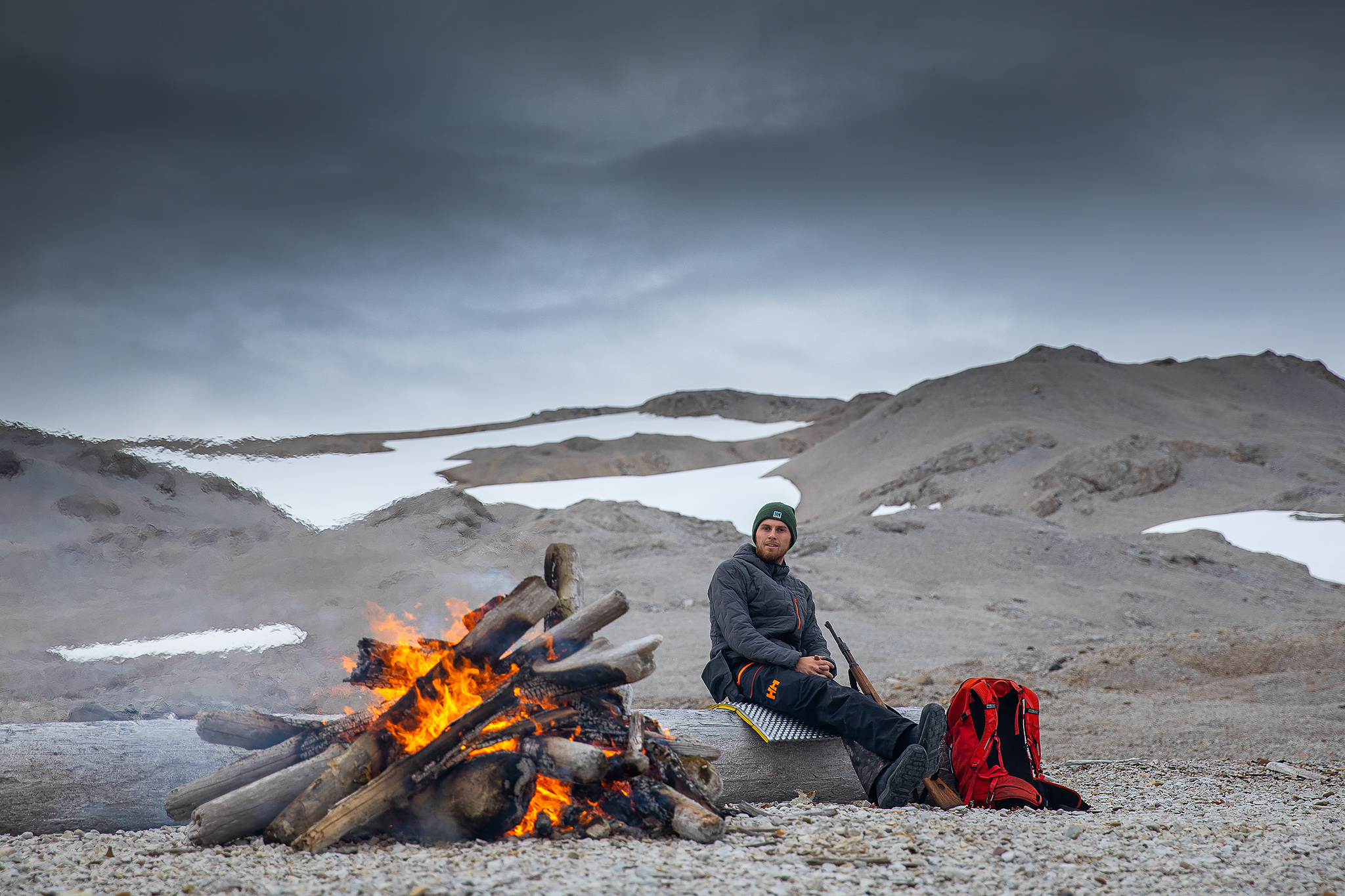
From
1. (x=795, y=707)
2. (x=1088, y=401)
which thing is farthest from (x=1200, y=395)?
(x=795, y=707)

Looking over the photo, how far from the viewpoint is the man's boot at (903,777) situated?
4.20 metres

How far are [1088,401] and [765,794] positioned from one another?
38411 millimetres

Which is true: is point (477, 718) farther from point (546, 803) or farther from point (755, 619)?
point (755, 619)

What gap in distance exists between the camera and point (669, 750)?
3848mm

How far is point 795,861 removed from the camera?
3.15m

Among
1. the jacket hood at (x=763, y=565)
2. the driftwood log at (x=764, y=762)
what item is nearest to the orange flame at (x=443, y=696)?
the driftwood log at (x=764, y=762)

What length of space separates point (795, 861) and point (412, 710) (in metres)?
1.70

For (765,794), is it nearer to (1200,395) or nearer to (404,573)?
(404,573)

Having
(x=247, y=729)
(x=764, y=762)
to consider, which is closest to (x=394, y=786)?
(x=247, y=729)

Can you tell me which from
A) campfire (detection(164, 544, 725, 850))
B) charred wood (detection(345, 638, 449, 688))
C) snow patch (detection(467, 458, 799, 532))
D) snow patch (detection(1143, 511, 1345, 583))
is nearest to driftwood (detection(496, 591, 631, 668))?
campfire (detection(164, 544, 725, 850))

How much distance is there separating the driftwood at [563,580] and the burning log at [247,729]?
45.8 inches

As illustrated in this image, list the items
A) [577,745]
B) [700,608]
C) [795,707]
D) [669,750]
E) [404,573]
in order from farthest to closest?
1. [700,608]
2. [404,573]
3. [795,707]
4. [669,750]
5. [577,745]

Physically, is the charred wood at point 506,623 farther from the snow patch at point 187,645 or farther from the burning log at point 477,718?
the snow patch at point 187,645

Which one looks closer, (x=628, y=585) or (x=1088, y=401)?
(x=628, y=585)
